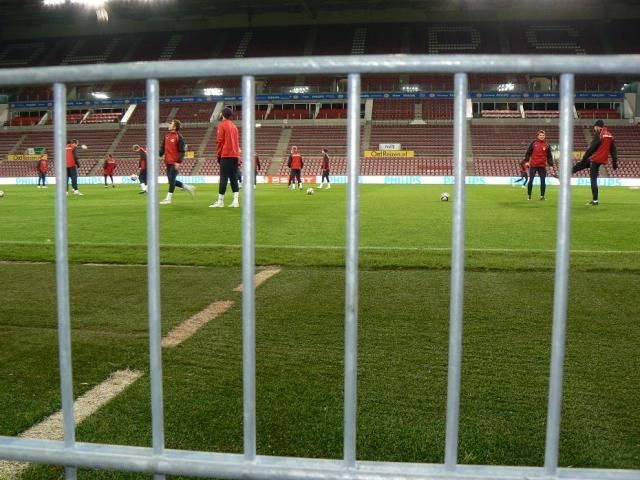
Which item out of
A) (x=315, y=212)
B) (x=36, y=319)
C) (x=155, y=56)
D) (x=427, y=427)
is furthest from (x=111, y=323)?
(x=155, y=56)

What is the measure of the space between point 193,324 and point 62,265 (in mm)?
2163

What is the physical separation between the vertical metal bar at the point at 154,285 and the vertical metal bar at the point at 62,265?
242mm

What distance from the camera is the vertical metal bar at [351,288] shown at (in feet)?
5.09

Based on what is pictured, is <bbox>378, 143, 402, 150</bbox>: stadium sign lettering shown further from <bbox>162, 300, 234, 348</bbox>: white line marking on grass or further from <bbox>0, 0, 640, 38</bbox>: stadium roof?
<bbox>162, 300, 234, 348</bbox>: white line marking on grass

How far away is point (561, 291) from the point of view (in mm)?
1520

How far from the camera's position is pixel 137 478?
1.89 m

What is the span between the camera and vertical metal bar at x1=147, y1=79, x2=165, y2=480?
5.37 feet

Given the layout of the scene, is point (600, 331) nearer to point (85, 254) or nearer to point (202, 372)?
point (202, 372)

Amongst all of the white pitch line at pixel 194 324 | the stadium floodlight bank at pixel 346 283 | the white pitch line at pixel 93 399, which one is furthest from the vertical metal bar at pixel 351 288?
the white pitch line at pixel 194 324

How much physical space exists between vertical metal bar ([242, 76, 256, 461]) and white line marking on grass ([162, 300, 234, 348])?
183 cm

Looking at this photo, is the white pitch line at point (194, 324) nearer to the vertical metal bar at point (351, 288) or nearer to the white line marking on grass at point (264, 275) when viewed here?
the white line marking on grass at point (264, 275)

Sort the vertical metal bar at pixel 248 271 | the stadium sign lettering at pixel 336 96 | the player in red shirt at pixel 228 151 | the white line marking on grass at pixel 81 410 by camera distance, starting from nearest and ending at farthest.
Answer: the vertical metal bar at pixel 248 271 < the white line marking on grass at pixel 81 410 < the player in red shirt at pixel 228 151 < the stadium sign lettering at pixel 336 96

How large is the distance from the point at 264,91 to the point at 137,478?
44.2 meters

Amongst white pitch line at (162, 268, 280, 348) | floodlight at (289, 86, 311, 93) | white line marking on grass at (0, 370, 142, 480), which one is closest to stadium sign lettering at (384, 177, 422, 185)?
floodlight at (289, 86, 311, 93)
